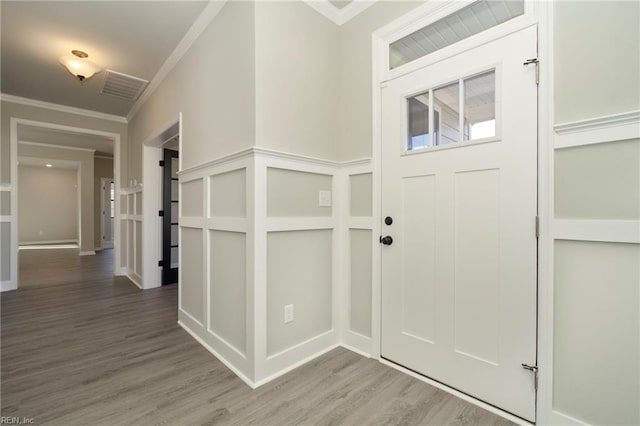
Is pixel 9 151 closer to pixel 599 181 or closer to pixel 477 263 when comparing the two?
pixel 477 263

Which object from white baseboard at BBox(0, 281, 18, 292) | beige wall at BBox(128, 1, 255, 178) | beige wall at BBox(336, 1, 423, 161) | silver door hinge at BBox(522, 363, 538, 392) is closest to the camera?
silver door hinge at BBox(522, 363, 538, 392)

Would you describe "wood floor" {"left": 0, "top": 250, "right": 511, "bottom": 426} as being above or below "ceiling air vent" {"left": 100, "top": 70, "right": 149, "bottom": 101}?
below

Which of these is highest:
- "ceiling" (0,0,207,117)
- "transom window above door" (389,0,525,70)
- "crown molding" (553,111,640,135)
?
"ceiling" (0,0,207,117)

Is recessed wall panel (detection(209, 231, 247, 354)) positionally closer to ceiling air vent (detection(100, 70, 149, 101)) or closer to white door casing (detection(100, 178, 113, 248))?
ceiling air vent (detection(100, 70, 149, 101))

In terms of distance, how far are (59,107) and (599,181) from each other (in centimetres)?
622

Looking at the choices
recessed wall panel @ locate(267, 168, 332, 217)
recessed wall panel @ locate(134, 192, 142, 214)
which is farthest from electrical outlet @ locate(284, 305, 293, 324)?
recessed wall panel @ locate(134, 192, 142, 214)

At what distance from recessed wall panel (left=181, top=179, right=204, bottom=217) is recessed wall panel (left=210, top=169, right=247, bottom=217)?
0.26 metres

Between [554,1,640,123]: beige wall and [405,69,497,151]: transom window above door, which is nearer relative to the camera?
[554,1,640,123]: beige wall

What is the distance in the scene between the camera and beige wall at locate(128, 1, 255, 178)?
187 centimetres

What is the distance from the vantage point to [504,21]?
60.6 inches

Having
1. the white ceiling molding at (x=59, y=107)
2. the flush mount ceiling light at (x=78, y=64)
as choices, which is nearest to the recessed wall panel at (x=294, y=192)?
the flush mount ceiling light at (x=78, y=64)

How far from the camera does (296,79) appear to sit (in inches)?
79.5

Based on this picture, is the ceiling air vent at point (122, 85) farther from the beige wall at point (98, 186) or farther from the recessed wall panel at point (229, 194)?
the beige wall at point (98, 186)

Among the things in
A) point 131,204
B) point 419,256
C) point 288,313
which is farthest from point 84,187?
point 419,256
